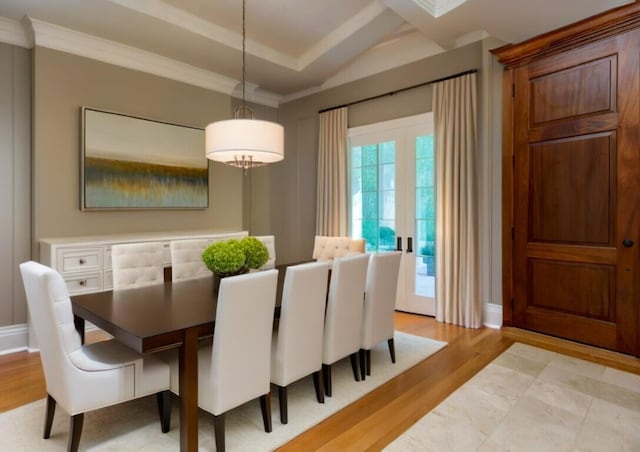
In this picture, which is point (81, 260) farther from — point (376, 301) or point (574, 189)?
point (574, 189)

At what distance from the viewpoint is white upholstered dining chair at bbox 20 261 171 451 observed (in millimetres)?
1760

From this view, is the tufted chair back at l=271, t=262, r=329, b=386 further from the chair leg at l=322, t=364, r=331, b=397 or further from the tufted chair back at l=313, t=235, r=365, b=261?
the tufted chair back at l=313, t=235, r=365, b=261

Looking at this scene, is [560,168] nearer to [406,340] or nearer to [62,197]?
[406,340]

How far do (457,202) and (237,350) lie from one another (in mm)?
3006

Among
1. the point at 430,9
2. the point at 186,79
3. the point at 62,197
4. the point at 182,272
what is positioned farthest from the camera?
the point at 186,79

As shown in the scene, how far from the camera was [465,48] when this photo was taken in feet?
13.4

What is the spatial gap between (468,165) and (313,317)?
2.61 meters

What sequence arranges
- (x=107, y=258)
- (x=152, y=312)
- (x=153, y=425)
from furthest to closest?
(x=107, y=258) → (x=153, y=425) → (x=152, y=312)

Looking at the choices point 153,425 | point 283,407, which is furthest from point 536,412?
point 153,425

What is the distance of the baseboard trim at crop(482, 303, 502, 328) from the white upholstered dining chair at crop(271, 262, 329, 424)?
2.41 m

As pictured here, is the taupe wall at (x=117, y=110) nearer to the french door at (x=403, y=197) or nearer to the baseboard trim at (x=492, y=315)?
the baseboard trim at (x=492, y=315)

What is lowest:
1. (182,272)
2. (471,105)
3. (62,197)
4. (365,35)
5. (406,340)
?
(406,340)

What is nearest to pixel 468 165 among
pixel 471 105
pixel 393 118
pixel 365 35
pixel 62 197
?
pixel 471 105

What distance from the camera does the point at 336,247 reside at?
4.06 m
